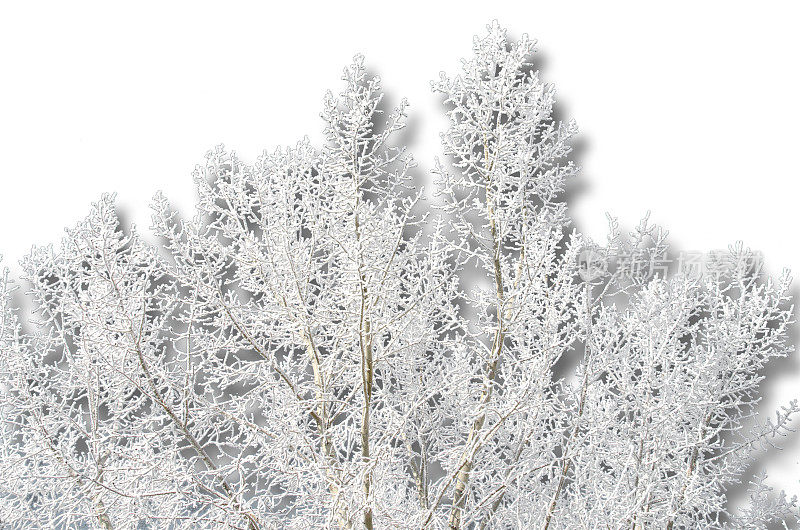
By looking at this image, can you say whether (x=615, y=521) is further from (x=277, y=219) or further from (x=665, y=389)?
(x=277, y=219)

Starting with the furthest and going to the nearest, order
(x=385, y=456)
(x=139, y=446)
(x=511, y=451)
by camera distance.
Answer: (x=511, y=451), (x=139, y=446), (x=385, y=456)

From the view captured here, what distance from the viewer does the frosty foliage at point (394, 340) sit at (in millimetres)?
4637

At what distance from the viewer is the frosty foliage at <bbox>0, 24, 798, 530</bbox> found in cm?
464

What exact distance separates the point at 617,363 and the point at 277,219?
2991mm

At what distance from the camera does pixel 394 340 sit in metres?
4.94

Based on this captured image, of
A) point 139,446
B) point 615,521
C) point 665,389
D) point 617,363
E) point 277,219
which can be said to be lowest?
point 615,521

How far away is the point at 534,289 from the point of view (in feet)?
16.0

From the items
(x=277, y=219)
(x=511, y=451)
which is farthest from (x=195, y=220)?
(x=511, y=451)

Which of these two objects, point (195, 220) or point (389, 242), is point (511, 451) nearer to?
point (389, 242)

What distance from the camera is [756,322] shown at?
6070mm

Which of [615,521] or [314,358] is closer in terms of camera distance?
[615,521]

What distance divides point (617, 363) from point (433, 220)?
1.89 meters

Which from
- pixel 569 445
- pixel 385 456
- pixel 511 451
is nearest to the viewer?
pixel 385 456

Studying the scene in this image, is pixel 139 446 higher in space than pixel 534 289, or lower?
higher
